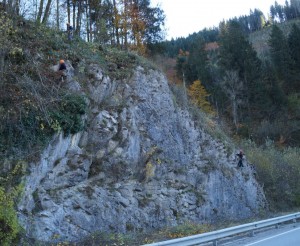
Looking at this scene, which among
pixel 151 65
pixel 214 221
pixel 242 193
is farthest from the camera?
pixel 242 193

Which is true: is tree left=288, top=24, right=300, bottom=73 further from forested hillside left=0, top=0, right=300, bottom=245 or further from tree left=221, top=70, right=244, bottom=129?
forested hillside left=0, top=0, right=300, bottom=245

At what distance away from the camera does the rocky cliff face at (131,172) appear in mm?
11273

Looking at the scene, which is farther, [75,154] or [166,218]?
[166,218]

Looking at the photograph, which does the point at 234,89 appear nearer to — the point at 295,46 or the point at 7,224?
the point at 295,46

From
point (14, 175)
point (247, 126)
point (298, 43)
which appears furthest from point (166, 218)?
point (298, 43)

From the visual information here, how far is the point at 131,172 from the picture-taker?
14.5 metres

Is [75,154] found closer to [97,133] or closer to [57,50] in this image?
[97,133]

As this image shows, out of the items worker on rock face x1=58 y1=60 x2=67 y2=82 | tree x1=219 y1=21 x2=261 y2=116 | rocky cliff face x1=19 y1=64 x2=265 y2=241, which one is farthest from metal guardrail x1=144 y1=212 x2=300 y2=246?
tree x1=219 y1=21 x2=261 y2=116

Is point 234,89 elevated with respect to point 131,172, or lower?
elevated

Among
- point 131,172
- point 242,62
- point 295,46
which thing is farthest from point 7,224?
point 295,46

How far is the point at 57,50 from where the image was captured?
627 inches

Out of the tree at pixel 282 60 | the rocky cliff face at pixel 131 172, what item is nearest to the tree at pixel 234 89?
the tree at pixel 282 60

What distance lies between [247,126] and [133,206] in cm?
2829

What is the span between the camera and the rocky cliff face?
11273mm
